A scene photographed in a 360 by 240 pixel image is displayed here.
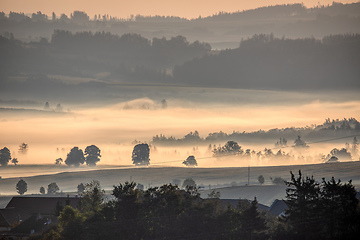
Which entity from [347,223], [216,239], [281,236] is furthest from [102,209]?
[347,223]

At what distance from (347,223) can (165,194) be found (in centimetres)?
3342

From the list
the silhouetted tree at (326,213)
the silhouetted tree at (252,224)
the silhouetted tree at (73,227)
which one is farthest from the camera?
the silhouetted tree at (73,227)

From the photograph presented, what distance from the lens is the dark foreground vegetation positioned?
126 metres

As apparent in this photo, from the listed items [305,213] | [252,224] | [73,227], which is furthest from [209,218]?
[73,227]

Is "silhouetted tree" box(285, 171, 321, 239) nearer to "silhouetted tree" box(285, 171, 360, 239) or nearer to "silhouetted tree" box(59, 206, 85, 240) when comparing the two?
"silhouetted tree" box(285, 171, 360, 239)

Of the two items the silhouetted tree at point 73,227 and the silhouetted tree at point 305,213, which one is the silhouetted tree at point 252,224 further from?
the silhouetted tree at point 73,227

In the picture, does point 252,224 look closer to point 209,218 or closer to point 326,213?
point 209,218

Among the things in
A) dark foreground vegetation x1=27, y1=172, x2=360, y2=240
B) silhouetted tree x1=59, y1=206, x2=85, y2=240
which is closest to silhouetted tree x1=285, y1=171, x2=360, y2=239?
dark foreground vegetation x1=27, y1=172, x2=360, y2=240

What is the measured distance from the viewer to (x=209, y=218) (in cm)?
13838

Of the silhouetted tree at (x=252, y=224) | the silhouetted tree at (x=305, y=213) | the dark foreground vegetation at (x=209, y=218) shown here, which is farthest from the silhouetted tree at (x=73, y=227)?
the silhouetted tree at (x=305, y=213)

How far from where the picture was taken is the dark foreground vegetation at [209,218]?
413 ft

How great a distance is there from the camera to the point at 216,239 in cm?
13312

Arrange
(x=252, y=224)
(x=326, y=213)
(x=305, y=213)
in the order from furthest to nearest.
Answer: (x=252, y=224) < (x=305, y=213) < (x=326, y=213)

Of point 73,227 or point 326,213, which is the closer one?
point 326,213
